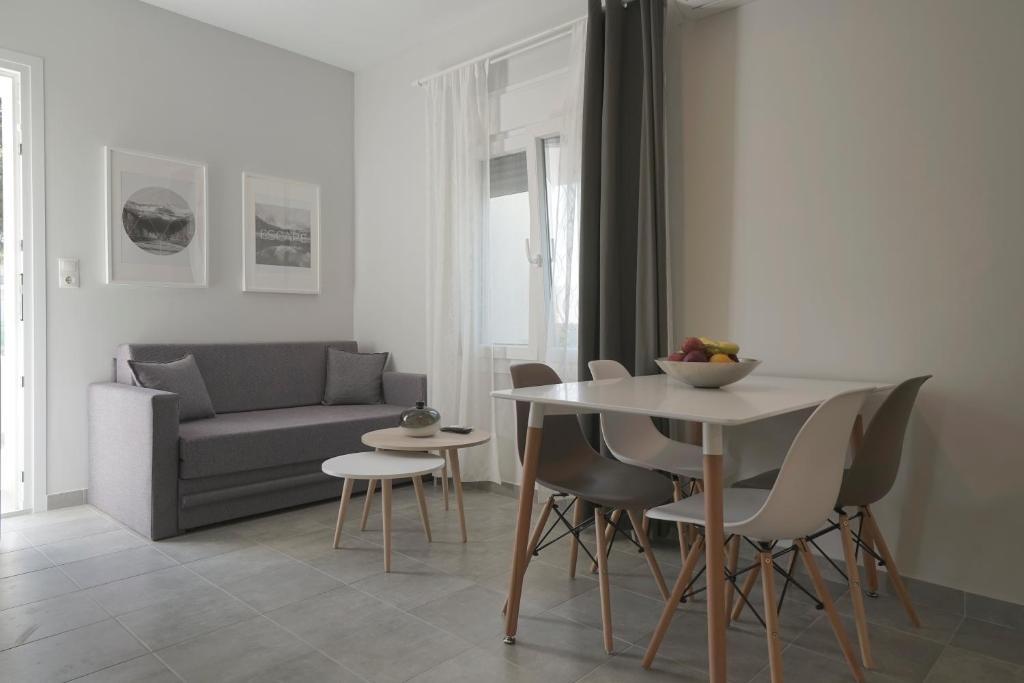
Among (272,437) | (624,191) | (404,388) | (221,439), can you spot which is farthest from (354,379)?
(624,191)

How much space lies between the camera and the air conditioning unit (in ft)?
9.67

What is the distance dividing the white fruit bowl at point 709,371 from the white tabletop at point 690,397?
31mm

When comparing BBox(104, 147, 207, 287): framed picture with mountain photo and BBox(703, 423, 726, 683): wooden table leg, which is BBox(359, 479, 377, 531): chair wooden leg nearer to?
BBox(703, 423, 726, 683): wooden table leg

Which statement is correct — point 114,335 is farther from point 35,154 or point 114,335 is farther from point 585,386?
point 585,386

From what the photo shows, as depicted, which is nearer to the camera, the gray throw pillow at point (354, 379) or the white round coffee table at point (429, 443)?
the white round coffee table at point (429, 443)

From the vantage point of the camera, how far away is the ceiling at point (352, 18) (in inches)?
156

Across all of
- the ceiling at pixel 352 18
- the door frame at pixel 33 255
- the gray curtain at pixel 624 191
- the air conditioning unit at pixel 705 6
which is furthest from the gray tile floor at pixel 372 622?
the ceiling at pixel 352 18

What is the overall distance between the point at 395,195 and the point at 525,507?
10.6 feet

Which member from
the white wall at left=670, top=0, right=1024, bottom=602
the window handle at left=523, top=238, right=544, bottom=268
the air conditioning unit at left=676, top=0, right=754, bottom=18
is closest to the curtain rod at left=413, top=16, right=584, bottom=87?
the air conditioning unit at left=676, top=0, right=754, bottom=18

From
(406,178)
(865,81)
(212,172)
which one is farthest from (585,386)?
(212,172)

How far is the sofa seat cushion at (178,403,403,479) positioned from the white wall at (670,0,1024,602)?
1.99 meters

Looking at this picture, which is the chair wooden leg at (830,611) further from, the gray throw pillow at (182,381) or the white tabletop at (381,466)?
the gray throw pillow at (182,381)

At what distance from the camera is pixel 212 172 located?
4273 mm

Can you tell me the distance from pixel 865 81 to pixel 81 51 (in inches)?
155
